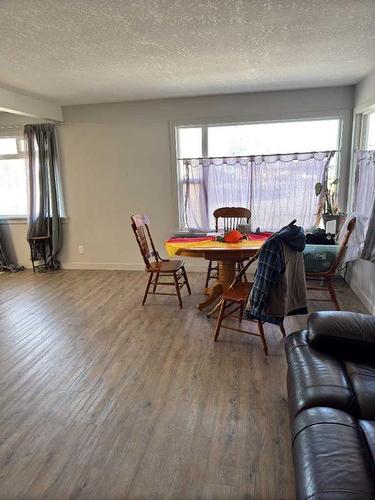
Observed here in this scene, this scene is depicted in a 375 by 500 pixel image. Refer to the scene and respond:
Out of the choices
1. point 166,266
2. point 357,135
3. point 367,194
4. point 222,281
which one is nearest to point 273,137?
point 357,135

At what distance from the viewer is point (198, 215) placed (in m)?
4.78


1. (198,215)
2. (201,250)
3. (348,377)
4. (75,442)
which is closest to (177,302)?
(201,250)

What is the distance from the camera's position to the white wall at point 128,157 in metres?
4.31

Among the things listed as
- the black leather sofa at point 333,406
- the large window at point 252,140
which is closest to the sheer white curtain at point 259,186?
the large window at point 252,140

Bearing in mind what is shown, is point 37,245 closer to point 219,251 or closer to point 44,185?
point 44,185

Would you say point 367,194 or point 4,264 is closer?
point 367,194

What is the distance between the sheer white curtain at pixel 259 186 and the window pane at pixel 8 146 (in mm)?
2669

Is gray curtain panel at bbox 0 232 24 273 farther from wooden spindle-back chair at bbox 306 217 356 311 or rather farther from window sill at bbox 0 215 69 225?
wooden spindle-back chair at bbox 306 217 356 311

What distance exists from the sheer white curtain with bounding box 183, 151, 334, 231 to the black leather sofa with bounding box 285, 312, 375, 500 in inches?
107

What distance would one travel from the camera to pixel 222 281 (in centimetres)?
367

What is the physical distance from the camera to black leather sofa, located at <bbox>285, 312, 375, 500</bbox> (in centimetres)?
110

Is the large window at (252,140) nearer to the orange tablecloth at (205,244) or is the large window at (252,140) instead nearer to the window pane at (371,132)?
the window pane at (371,132)

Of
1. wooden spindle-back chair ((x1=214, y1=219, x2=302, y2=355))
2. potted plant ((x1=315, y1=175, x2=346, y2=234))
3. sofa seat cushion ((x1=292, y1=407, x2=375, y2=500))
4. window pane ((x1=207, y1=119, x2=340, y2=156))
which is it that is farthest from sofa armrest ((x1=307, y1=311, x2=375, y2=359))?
window pane ((x1=207, y1=119, x2=340, y2=156))

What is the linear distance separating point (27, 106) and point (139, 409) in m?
3.73
